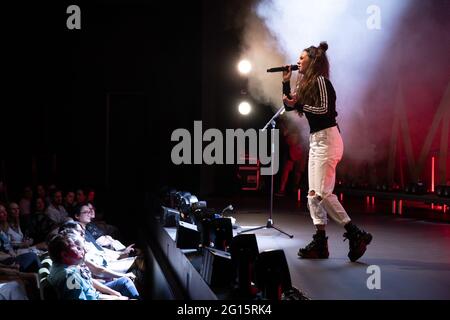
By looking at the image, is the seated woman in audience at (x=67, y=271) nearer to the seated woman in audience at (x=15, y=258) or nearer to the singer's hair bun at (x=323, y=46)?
the seated woman in audience at (x=15, y=258)

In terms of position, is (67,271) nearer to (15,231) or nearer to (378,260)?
(378,260)

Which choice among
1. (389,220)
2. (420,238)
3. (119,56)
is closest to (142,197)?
(119,56)

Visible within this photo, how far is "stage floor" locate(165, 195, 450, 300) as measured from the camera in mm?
2904

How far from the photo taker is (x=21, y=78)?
9.30m

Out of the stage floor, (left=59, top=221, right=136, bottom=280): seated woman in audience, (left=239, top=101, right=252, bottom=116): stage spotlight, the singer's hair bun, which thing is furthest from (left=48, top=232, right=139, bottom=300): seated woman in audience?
(left=239, top=101, right=252, bottom=116): stage spotlight

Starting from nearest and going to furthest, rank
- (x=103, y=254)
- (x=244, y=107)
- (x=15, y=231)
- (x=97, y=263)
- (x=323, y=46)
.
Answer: (x=323, y=46), (x=97, y=263), (x=15, y=231), (x=103, y=254), (x=244, y=107)

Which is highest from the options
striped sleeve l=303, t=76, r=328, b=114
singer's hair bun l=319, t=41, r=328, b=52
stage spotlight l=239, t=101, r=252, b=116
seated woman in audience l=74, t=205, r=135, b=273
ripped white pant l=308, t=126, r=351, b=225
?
stage spotlight l=239, t=101, r=252, b=116

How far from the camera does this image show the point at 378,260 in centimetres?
381

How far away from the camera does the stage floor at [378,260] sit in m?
2.90

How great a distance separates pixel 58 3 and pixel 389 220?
646 centimetres

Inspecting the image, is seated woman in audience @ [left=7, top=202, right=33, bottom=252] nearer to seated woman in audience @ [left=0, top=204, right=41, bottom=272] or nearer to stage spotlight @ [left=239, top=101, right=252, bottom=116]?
seated woman in audience @ [left=0, top=204, right=41, bottom=272]

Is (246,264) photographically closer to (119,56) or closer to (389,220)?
(389,220)

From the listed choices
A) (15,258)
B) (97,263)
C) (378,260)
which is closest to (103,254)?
(97,263)
